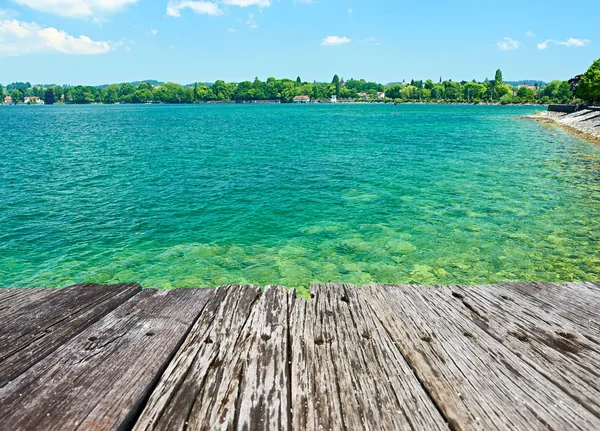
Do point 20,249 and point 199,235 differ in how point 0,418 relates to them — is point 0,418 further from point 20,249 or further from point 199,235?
point 20,249

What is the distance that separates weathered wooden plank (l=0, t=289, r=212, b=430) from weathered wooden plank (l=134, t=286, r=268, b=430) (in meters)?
0.12

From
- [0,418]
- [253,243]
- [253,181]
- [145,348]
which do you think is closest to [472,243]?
[253,243]

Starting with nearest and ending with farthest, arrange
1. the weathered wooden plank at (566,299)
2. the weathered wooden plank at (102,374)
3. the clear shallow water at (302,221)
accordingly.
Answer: the weathered wooden plank at (102,374), the weathered wooden plank at (566,299), the clear shallow water at (302,221)

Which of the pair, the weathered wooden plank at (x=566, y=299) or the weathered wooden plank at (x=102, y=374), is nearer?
the weathered wooden plank at (x=102, y=374)

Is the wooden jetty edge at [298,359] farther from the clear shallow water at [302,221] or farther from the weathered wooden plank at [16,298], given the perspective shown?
the clear shallow water at [302,221]

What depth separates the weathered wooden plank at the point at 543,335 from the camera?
9.28 feet

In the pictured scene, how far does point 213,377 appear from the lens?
283cm

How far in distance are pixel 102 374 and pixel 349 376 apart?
6.30ft

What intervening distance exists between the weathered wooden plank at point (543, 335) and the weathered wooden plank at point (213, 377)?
2143mm

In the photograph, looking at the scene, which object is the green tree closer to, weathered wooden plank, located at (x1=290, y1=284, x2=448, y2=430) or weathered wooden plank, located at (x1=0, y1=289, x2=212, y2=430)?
weathered wooden plank, located at (x1=290, y1=284, x2=448, y2=430)

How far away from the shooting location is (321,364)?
9.79ft

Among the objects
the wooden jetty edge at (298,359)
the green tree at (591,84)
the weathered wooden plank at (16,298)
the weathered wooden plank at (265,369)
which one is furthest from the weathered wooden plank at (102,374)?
the green tree at (591,84)

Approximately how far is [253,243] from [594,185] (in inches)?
946

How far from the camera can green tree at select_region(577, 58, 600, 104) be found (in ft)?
279
